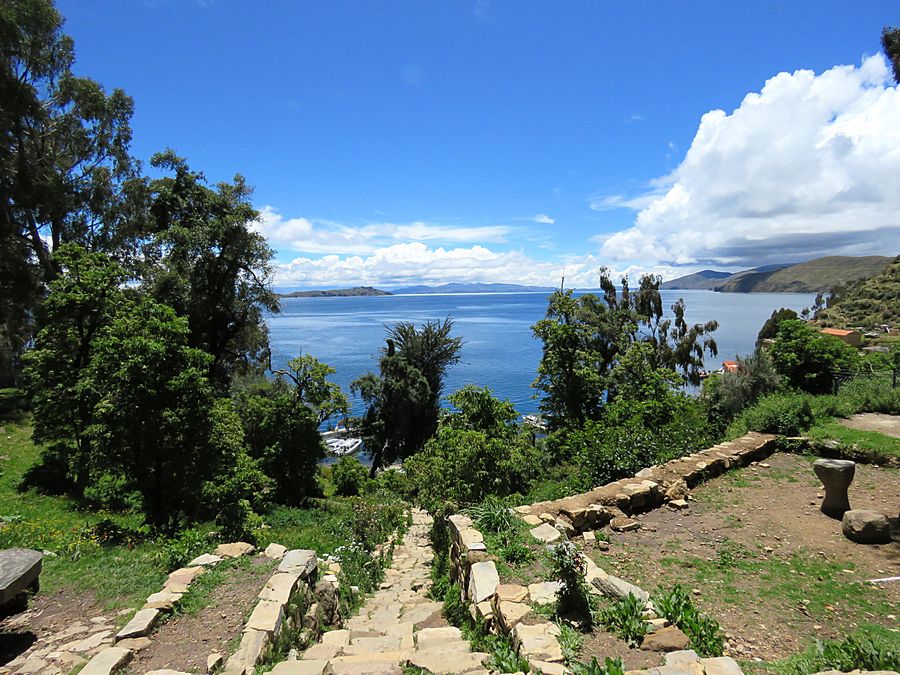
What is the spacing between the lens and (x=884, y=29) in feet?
31.9

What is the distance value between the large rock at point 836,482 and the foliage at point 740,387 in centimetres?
739

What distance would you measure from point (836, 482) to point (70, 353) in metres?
19.3

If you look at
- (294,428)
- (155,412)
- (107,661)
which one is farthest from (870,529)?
(294,428)

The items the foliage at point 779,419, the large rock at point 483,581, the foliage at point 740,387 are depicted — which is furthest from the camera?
the foliage at point 740,387

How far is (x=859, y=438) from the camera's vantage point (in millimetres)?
11352

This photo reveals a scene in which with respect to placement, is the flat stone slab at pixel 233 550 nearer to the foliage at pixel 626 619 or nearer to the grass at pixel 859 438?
the foliage at pixel 626 619

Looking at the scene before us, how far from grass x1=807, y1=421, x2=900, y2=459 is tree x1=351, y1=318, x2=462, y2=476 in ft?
65.6

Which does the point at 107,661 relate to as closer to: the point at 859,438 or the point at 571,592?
the point at 571,592

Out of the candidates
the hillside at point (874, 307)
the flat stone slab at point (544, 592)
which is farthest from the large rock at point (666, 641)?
the hillside at point (874, 307)

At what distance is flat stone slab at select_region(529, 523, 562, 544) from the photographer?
286 inches

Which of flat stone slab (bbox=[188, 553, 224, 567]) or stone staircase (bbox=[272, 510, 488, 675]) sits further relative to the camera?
flat stone slab (bbox=[188, 553, 224, 567])

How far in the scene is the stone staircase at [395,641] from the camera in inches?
189

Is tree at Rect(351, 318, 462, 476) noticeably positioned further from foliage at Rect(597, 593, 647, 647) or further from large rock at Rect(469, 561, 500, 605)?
foliage at Rect(597, 593, 647, 647)

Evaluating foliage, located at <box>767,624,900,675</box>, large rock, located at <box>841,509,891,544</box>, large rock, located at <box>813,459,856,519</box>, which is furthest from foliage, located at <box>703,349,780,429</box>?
foliage, located at <box>767,624,900,675</box>
